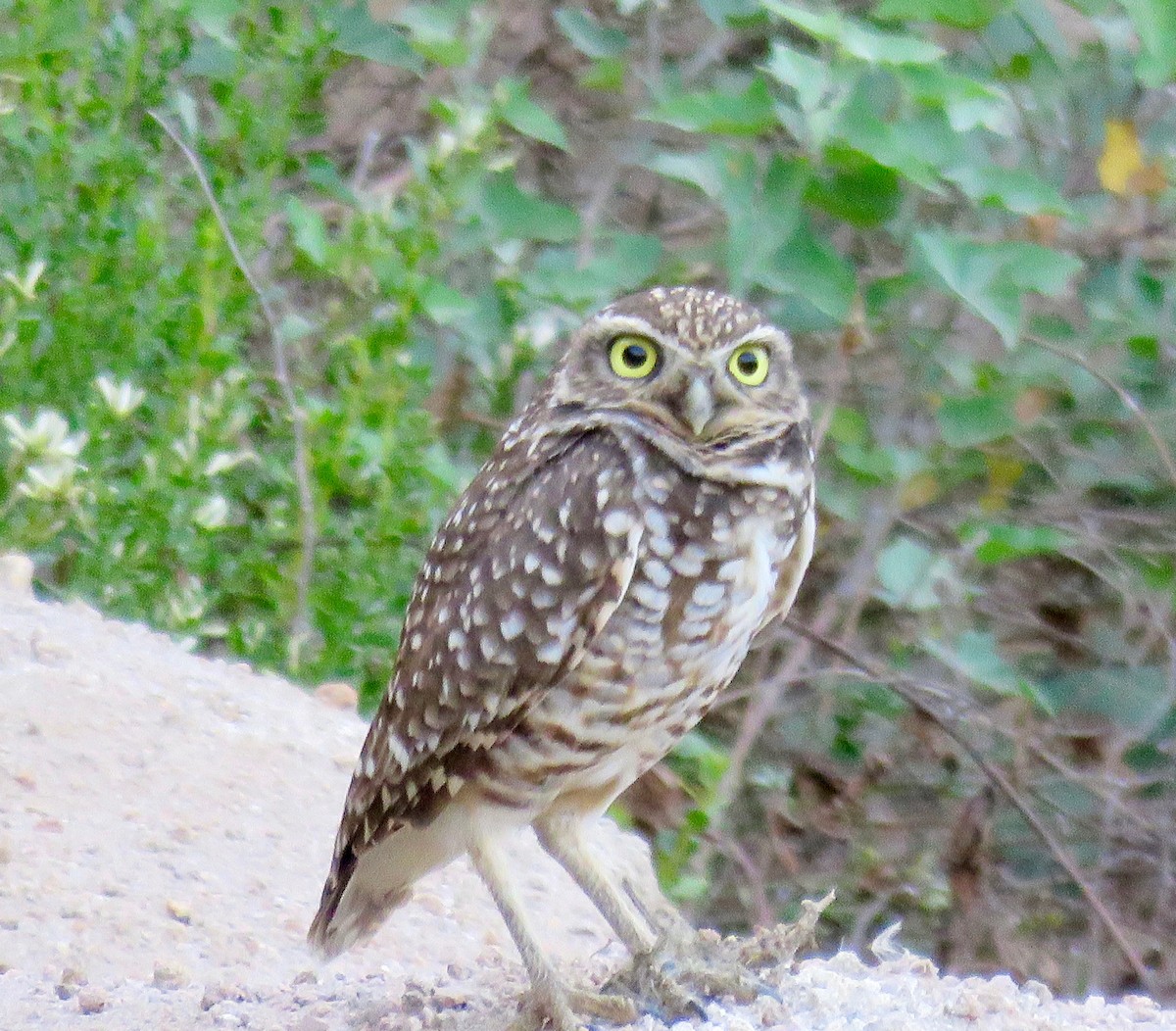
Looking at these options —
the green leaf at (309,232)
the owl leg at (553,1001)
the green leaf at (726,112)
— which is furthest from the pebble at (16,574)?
the owl leg at (553,1001)

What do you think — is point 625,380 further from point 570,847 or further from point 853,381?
point 853,381

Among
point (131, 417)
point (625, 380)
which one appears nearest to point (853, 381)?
point (131, 417)

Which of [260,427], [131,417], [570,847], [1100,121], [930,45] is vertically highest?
[930,45]

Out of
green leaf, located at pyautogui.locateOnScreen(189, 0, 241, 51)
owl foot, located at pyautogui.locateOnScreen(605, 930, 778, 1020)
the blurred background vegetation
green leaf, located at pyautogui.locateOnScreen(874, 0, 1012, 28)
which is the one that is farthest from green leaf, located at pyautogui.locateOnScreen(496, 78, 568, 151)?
owl foot, located at pyautogui.locateOnScreen(605, 930, 778, 1020)

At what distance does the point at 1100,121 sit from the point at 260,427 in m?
2.63

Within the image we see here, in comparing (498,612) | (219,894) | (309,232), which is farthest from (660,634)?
(309,232)

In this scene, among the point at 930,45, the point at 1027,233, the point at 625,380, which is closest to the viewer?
the point at 625,380

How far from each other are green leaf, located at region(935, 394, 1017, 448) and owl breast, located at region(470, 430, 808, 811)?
1929mm

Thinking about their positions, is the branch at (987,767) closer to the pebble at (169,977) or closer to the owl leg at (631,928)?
the owl leg at (631,928)

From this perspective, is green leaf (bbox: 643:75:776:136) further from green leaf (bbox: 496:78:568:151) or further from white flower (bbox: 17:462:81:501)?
white flower (bbox: 17:462:81:501)

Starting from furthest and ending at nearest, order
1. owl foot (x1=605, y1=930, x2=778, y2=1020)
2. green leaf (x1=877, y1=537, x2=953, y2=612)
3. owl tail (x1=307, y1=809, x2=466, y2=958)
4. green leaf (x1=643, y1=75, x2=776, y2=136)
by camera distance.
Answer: green leaf (x1=877, y1=537, x2=953, y2=612), green leaf (x1=643, y1=75, x2=776, y2=136), owl tail (x1=307, y1=809, x2=466, y2=958), owl foot (x1=605, y1=930, x2=778, y2=1020)

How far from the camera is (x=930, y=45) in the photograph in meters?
3.68

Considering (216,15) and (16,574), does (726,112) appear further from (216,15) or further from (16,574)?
(16,574)

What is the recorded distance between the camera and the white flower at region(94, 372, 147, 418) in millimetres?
4039
